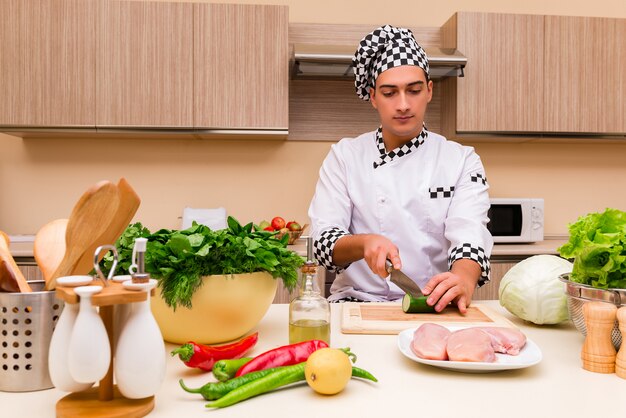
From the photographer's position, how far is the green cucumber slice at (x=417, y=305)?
3.97ft

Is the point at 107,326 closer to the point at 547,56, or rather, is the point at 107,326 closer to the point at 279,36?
the point at 279,36

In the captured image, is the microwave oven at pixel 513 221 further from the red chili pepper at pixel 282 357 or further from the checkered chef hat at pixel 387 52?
the red chili pepper at pixel 282 357

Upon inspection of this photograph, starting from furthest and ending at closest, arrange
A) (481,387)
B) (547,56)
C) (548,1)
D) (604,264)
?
(548,1) < (547,56) < (604,264) < (481,387)

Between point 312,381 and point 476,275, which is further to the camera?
point 476,275

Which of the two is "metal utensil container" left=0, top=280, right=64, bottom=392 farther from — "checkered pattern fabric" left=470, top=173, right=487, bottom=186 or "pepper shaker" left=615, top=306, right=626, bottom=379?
"checkered pattern fabric" left=470, top=173, right=487, bottom=186

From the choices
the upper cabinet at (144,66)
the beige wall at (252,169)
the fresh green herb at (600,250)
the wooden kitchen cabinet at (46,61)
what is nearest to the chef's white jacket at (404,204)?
the fresh green herb at (600,250)

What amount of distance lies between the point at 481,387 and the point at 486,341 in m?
0.09

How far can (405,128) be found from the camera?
170cm

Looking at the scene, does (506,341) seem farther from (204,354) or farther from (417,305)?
(204,354)

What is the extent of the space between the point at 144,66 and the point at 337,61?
3.19 feet

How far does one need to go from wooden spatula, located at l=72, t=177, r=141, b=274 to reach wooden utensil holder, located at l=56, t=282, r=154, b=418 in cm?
8

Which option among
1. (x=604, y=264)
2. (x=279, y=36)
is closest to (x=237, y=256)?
(x=604, y=264)

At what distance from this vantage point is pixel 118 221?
2.43ft

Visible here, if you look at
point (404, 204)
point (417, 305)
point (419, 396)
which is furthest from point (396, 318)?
point (404, 204)
